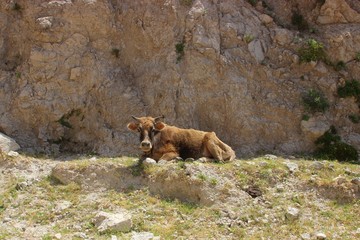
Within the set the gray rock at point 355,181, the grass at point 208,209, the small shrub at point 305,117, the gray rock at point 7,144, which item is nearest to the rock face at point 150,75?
the small shrub at point 305,117

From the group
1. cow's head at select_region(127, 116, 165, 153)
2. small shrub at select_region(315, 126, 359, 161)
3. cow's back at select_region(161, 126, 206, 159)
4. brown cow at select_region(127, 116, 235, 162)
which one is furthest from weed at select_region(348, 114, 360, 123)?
cow's head at select_region(127, 116, 165, 153)

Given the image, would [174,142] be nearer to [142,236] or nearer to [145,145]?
[145,145]

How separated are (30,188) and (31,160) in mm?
2264

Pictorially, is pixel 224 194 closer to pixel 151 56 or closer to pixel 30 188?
pixel 30 188

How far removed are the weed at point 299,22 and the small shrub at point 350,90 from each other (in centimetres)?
336

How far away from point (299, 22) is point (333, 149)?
6611mm

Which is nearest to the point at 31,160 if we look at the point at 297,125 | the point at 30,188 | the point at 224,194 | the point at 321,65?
the point at 30,188

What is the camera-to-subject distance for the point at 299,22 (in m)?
22.1

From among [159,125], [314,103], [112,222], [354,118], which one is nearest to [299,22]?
[314,103]

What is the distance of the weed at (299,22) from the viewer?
21953mm

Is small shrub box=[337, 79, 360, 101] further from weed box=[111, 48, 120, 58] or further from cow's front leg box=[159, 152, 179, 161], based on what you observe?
weed box=[111, 48, 120, 58]

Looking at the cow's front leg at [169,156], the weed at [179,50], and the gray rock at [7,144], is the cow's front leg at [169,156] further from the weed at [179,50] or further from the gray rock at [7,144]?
the weed at [179,50]

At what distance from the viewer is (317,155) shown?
1844cm

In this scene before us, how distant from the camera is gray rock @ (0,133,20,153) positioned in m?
15.9
